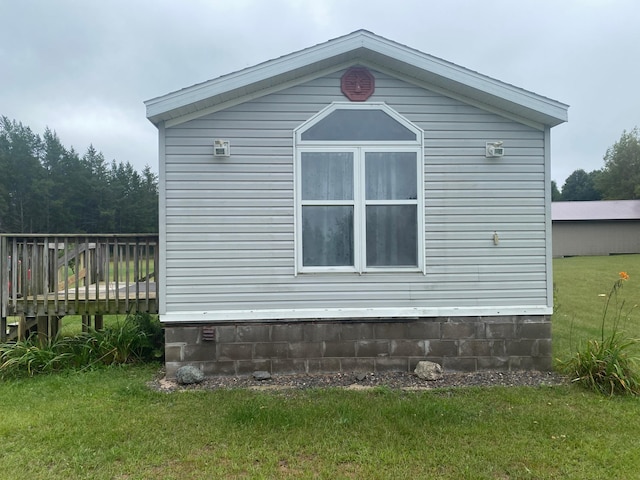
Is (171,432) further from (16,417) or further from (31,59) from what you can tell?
(31,59)

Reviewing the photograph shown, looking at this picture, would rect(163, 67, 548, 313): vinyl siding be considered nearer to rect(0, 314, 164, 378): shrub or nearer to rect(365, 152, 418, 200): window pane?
rect(365, 152, 418, 200): window pane

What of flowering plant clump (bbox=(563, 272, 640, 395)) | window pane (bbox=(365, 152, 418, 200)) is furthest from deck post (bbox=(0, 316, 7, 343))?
flowering plant clump (bbox=(563, 272, 640, 395))

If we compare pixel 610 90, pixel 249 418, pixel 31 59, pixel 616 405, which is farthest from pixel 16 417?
pixel 610 90

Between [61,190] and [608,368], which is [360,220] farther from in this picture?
[61,190]

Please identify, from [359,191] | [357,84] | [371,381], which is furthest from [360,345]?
[357,84]

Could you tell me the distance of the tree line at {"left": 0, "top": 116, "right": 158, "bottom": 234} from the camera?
121 ft

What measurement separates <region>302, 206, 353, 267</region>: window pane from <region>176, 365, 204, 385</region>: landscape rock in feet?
5.45

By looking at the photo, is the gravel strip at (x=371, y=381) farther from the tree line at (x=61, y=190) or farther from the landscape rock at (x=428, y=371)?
the tree line at (x=61, y=190)

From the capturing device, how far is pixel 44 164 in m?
40.1

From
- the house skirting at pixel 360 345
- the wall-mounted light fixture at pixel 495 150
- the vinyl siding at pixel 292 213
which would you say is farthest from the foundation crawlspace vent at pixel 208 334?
the wall-mounted light fixture at pixel 495 150

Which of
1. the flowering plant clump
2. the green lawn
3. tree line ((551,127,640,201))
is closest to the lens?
the green lawn

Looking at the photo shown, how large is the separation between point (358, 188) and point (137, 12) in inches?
553

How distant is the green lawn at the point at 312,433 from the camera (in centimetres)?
284

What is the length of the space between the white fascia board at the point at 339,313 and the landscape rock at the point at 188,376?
1.71 ft
